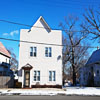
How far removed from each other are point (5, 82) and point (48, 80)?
6161 millimetres

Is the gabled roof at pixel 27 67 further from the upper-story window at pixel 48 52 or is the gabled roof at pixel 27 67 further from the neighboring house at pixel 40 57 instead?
the upper-story window at pixel 48 52

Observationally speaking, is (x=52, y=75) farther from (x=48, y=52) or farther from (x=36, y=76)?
(x=48, y=52)

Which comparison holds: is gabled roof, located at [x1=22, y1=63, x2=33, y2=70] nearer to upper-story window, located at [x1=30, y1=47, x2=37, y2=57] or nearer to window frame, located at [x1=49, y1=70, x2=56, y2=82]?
upper-story window, located at [x1=30, y1=47, x2=37, y2=57]

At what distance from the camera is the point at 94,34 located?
25.2 meters

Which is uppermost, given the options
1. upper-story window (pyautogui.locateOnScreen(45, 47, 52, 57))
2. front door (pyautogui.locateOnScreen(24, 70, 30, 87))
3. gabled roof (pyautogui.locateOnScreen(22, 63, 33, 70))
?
upper-story window (pyautogui.locateOnScreen(45, 47, 52, 57))

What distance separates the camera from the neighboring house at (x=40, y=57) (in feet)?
74.8

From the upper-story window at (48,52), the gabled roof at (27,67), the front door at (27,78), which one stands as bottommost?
the front door at (27,78)

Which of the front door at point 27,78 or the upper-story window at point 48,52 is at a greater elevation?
the upper-story window at point 48,52

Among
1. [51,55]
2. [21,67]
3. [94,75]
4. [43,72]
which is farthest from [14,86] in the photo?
[94,75]

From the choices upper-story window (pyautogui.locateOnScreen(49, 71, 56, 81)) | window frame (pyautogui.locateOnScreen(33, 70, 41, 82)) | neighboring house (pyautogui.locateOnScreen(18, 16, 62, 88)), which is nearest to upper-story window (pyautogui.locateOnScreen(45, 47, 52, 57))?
neighboring house (pyautogui.locateOnScreen(18, 16, 62, 88))

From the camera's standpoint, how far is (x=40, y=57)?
23391 millimetres

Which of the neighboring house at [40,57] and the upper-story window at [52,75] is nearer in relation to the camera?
the neighboring house at [40,57]

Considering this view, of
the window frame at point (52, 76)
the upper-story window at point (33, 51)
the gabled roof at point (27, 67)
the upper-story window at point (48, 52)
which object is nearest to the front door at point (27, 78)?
the gabled roof at point (27, 67)

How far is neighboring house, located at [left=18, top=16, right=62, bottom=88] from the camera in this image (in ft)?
74.8
